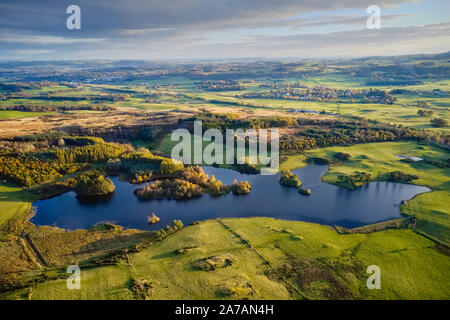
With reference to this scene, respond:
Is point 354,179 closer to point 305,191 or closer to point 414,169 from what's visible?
point 305,191

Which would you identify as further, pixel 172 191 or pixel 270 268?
pixel 172 191

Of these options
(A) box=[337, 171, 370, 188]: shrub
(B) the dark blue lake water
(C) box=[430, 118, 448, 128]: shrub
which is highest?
(C) box=[430, 118, 448, 128]: shrub

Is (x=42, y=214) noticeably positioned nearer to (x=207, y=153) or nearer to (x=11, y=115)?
(x=207, y=153)

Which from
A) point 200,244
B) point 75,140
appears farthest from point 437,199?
point 75,140

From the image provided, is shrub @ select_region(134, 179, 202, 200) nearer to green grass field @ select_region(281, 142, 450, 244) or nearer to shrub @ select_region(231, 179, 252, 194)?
shrub @ select_region(231, 179, 252, 194)

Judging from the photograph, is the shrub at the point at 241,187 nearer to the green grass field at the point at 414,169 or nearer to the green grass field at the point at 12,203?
the green grass field at the point at 414,169

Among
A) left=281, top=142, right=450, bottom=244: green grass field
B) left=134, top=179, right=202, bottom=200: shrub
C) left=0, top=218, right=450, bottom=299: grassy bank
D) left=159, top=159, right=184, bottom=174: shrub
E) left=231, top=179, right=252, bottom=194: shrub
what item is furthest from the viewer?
left=159, top=159, right=184, bottom=174: shrub

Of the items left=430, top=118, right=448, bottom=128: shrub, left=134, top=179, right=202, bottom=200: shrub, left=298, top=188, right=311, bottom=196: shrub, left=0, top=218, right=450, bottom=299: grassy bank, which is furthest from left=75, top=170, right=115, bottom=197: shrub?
left=430, top=118, right=448, bottom=128: shrub

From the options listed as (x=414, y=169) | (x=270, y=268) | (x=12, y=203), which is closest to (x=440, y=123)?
(x=414, y=169)
